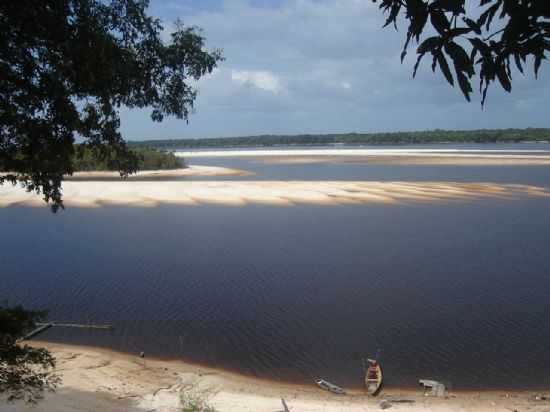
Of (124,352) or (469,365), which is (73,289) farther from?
(469,365)

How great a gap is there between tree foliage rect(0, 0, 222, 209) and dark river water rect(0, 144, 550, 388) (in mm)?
3908

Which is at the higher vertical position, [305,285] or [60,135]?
[60,135]

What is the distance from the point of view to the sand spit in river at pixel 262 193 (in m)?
34.4

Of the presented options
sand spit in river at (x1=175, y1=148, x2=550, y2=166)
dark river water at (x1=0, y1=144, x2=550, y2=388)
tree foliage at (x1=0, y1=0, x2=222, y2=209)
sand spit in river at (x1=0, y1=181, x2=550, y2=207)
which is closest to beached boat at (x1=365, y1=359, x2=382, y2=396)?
dark river water at (x1=0, y1=144, x2=550, y2=388)

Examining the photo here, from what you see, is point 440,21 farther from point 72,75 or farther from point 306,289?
point 306,289

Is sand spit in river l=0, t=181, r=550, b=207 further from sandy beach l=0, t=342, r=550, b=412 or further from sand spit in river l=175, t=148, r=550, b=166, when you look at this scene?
sand spit in river l=175, t=148, r=550, b=166

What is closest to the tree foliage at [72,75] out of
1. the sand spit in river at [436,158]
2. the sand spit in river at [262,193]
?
the sand spit in river at [262,193]

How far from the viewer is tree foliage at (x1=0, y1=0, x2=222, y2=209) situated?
5.61m

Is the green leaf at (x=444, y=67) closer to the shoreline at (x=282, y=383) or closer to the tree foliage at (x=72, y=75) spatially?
the tree foliage at (x=72, y=75)

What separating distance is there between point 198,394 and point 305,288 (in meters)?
7.38

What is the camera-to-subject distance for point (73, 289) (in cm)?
1684

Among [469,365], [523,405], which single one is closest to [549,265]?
[469,365]

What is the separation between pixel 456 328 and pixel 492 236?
39.2ft

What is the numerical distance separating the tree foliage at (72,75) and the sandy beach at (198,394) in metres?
3.73
